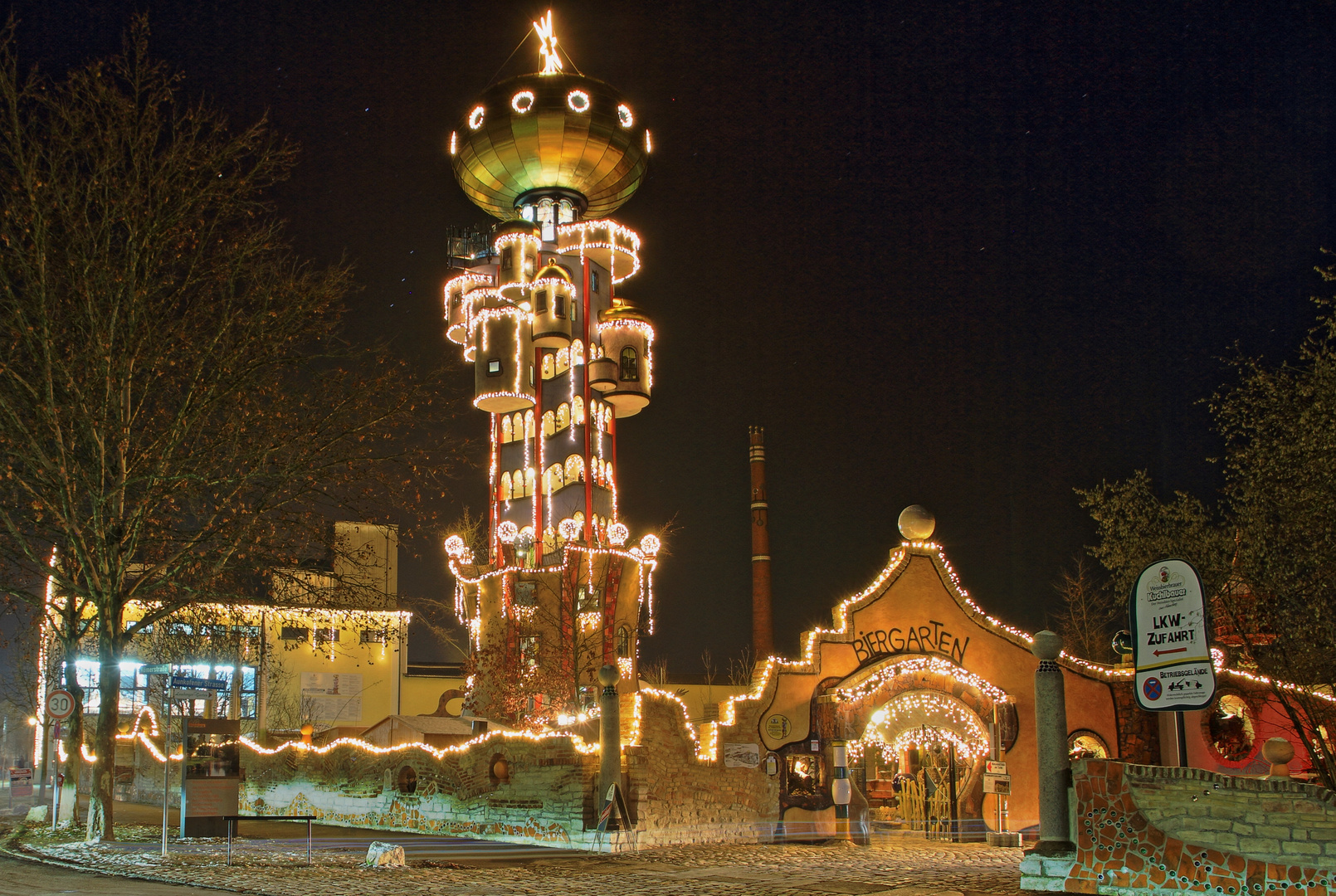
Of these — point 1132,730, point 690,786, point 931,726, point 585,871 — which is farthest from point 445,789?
point 1132,730

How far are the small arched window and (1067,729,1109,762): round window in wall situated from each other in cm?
2397

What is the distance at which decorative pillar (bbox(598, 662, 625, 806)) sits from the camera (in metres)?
19.2

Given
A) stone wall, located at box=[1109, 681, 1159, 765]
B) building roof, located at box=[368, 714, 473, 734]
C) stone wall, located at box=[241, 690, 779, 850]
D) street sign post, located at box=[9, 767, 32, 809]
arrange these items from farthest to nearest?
1. street sign post, located at box=[9, 767, 32, 809]
2. building roof, located at box=[368, 714, 473, 734]
3. stone wall, located at box=[1109, 681, 1159, 765]
4. stone wall, located at box=[241, 690, 779, 850]

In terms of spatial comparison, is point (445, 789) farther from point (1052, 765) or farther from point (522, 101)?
point (522, 101)

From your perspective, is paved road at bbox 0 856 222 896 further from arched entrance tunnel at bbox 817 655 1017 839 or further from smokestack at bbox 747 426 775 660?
smokestack at bbox 747 426 775 660

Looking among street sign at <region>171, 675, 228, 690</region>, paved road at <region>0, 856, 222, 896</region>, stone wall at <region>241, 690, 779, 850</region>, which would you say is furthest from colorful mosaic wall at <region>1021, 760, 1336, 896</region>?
street sign at <region>171, 675, 228, 690</region>

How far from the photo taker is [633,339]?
45.3 m

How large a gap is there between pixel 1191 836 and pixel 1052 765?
1.81m

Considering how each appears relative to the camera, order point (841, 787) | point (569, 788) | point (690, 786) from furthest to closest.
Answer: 1. point (841, 787)
2. point (690, 786)
3. point (569, 788)

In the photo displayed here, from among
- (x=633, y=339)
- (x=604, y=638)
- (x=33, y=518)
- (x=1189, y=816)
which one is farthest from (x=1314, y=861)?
(x=633, y=339)

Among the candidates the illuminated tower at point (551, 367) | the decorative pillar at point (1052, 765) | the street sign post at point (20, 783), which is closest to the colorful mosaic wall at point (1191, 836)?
the decorative pillar at point (1052, 765)

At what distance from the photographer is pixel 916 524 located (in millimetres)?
25125

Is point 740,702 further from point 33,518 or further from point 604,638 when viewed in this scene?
point 604,638

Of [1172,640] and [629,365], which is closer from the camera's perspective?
[1172,640]
